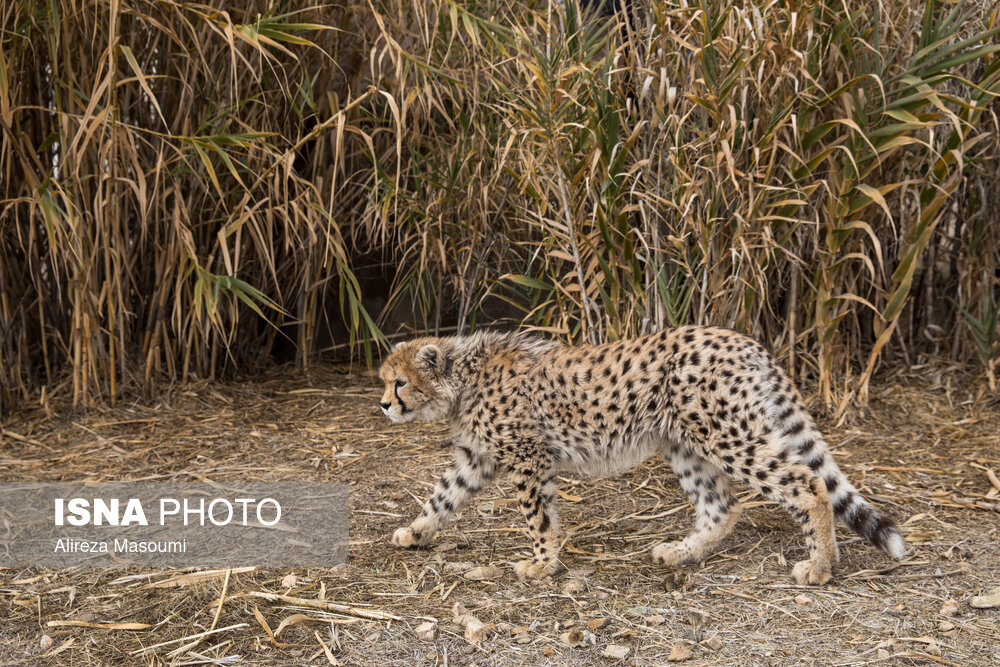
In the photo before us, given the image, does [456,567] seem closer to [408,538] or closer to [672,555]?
[408,538]

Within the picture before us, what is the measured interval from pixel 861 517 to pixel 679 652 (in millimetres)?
746

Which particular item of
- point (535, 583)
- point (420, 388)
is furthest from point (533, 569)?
point (420, 388)

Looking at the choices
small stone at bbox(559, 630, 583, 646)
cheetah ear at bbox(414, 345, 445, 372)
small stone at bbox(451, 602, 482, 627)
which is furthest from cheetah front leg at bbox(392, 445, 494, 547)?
small stone at bbox(559, 630, 583, 646)

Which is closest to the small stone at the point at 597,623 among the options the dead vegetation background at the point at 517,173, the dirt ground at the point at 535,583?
the dirt ground at the point at 535,583

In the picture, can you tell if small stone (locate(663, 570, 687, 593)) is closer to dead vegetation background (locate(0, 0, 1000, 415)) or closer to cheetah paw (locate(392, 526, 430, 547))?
cheetah paw (locate(392, 526, 430, 547))

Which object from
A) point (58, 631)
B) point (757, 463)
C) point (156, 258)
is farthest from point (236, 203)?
point (757, 463)

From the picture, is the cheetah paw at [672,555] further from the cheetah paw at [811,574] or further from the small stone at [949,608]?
the small stone at [949,608]

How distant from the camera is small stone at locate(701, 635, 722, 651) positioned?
8.04ft

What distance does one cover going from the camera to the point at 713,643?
8.08ft

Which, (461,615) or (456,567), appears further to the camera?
(456,567)

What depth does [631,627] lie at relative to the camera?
2557 millimetres

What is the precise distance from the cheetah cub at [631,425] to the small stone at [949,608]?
209 millimetres

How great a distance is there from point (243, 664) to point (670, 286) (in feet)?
6.75

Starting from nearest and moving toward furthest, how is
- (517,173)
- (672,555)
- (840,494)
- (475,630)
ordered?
(475,630)
(840,494)
(672,555)
(517,173)
